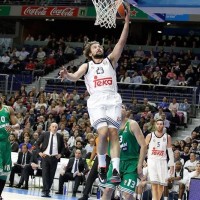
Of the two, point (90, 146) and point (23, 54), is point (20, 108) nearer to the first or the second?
point (90, 146)

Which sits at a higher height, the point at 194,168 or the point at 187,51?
the point at 187,51

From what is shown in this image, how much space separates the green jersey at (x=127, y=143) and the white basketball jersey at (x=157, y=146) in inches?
154

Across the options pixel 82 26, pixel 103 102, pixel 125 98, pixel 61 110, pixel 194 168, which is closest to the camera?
pixel 103 102

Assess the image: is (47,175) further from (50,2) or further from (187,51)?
(50,2)

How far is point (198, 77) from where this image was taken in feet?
84.9

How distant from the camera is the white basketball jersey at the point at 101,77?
8.48 m

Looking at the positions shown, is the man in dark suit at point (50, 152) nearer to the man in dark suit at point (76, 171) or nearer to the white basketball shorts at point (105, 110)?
the man in dark suit at point (76, 171)

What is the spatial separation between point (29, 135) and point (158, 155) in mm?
8222

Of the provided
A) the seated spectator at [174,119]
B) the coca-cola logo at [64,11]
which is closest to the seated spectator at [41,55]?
the coca-cola logo at [64,11]

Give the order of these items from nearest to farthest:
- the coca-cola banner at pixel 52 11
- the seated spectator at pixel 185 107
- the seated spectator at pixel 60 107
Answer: the seated spectator at pixel 185 107 < the seated spectator at pixel 60 107 < the coca-cola banner at pixel 52 11

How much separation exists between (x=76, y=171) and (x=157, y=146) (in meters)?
4.88

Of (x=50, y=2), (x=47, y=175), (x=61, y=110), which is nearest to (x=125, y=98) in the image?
(x=61, y=110)

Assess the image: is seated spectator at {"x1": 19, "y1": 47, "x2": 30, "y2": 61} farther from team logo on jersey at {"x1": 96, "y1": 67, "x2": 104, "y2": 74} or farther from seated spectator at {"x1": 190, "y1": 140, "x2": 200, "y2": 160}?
team logo on jersey at {"x1": 96, "y1": 67, "x2": 104, "y2": 74}

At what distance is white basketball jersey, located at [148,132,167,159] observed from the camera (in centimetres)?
1309
